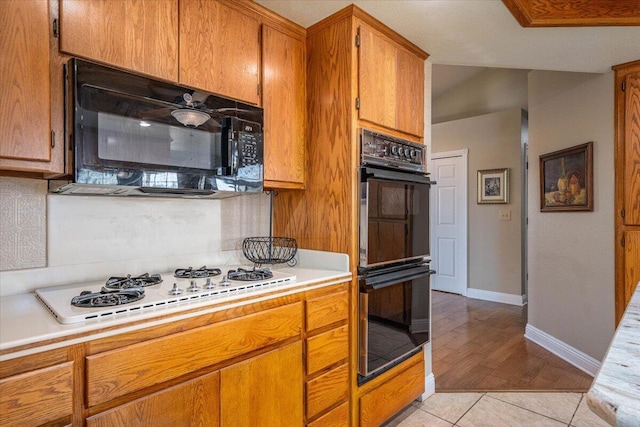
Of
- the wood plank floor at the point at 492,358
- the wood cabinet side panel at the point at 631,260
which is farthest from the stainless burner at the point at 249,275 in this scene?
the wood cabinet side panel at the point at 631,260

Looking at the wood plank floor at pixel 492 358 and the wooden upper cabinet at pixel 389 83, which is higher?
the wooden upper cabinet at pixel 389 83

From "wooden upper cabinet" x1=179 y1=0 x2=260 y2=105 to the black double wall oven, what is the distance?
68 cm

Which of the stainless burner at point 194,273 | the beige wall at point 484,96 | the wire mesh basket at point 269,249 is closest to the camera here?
the stainless burner at point 194,273

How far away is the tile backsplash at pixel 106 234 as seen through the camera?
→ 1368mm

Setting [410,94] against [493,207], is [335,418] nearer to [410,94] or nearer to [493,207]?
[410,94]

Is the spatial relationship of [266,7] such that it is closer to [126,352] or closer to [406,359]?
[126,352]

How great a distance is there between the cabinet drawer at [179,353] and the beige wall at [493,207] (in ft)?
12.7

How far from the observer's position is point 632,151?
242 centimetres

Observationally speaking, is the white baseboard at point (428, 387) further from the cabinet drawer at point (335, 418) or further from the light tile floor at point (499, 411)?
the cabinet drawer at point (335, 418)

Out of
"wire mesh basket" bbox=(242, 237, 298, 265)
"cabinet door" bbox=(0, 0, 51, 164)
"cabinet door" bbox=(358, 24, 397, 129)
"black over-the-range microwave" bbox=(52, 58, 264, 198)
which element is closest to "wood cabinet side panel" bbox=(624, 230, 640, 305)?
"cabinet door" bbox=(358, 24, 397, 129)

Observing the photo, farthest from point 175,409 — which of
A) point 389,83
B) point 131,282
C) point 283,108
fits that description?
point 389,83

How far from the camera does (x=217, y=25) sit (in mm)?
1634

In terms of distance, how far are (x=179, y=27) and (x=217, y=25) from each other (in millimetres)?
197

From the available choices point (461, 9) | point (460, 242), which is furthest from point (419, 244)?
point (460, 242)
